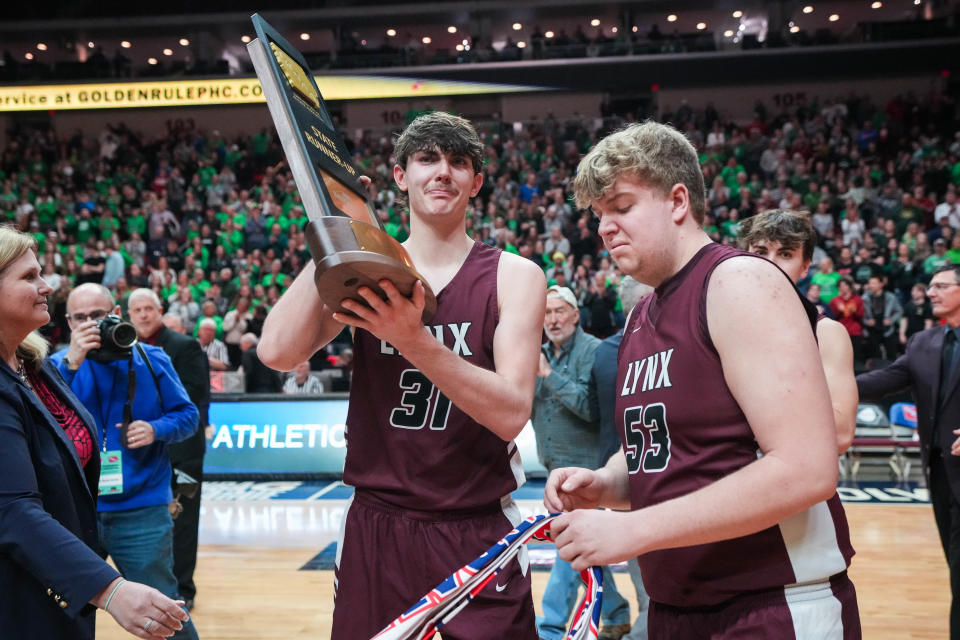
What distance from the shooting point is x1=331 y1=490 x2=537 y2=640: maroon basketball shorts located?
2.18 meters

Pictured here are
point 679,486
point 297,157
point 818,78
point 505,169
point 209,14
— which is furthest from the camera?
point 209,14

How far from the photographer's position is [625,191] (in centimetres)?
179

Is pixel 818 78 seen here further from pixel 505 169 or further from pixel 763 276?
pixel 763 276

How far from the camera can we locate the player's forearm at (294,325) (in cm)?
217

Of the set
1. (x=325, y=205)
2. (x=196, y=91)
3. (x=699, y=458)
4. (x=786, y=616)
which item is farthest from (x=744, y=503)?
(x=196, y=91)

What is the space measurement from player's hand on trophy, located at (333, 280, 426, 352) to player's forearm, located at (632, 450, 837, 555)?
1.85 ft

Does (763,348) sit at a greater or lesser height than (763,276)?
lesser

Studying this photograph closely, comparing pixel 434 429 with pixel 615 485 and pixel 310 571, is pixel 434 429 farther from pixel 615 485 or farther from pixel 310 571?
pixel 310 571

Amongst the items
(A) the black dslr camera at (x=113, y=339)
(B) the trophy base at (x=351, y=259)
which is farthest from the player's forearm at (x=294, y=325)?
(A) the black dslr camera at (x=113, y=339)

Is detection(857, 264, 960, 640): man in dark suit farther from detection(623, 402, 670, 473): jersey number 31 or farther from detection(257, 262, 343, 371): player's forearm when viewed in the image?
detection(257, 262, 343, 371): player's forearm

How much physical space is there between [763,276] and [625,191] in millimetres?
344

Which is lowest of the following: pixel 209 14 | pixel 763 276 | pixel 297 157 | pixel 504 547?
pixel 504 547

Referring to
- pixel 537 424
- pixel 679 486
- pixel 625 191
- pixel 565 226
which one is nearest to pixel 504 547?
pixel 679 486

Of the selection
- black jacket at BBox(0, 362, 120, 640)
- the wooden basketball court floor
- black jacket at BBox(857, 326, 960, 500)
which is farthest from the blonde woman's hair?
black jacket at BBox(857, 326, 960, 500)
